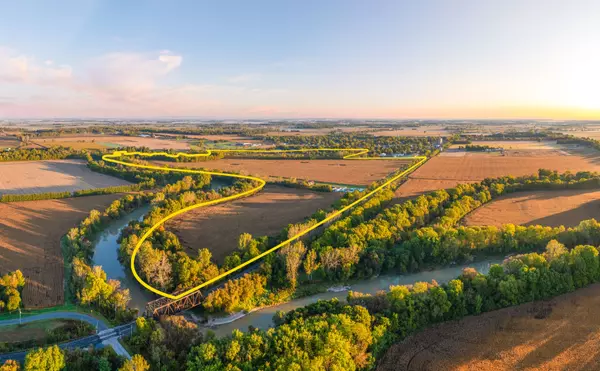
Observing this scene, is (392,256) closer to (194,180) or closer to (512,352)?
(512,352)

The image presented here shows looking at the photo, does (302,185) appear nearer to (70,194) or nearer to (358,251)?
(358,251)

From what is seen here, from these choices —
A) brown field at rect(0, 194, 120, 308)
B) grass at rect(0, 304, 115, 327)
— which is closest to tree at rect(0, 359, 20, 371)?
grass at rect(0, 304, 115, 327)

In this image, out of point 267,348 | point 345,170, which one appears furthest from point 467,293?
point 345,170

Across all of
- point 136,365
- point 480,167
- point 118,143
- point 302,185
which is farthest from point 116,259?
point 118,143

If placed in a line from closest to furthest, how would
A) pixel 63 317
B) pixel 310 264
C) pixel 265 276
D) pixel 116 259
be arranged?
1. pixel 63 317
2. pixel 265 276
3. pixel 310 264
4. pixel 116 259

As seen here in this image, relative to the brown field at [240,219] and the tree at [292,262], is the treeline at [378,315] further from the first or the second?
the brown field at [240,219]

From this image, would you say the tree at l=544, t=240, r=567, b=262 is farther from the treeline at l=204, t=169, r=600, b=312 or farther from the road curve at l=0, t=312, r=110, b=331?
the road curve at l=0, t=312, r=110, b=331
